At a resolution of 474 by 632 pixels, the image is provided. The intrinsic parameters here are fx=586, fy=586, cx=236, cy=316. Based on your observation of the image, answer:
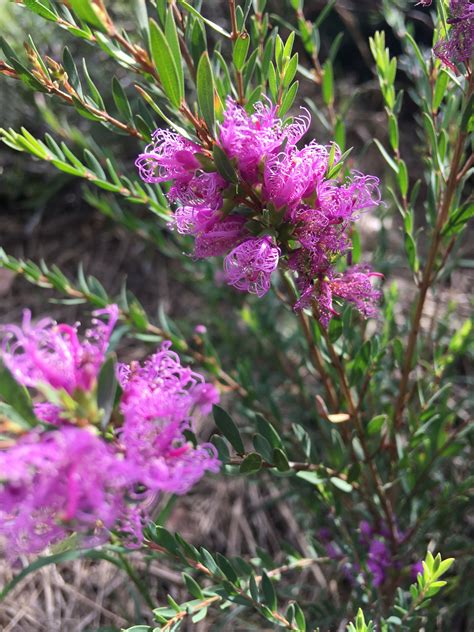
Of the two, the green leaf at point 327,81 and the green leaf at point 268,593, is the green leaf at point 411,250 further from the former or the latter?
the green leaf at point 268,593

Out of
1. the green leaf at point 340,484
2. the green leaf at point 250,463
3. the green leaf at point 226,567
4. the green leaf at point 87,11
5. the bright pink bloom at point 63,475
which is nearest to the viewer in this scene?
the bright pink bloom at point 63,475

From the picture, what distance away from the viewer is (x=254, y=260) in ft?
2.16

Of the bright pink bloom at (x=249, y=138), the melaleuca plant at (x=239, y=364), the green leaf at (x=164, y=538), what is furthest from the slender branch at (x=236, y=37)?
the green leaf at (x=164, y=538)

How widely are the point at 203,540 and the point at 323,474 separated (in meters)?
0.79

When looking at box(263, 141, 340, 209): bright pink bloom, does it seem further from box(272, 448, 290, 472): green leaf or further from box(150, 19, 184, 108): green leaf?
box(272, 448, 290, 472): green leaf

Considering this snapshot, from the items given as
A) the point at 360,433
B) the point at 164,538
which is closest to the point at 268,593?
the point at 164,538

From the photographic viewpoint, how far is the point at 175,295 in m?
2.18

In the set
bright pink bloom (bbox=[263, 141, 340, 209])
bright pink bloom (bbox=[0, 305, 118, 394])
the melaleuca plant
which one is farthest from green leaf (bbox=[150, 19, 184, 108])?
bright pink bloom (bbox=[0, 305, 118, 394])

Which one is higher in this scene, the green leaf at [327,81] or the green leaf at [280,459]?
the green leaf at [327,81]

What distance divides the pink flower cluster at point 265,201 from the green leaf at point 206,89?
0.07 ft

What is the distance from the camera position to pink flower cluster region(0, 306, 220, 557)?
1.51ft

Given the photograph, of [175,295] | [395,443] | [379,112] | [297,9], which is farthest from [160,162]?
[379,112]

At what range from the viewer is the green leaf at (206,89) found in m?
0.59

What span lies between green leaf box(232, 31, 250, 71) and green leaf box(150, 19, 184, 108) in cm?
14
